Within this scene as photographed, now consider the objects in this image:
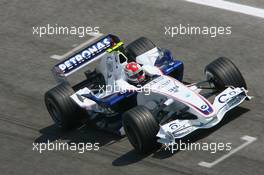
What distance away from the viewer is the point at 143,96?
80.0 ft

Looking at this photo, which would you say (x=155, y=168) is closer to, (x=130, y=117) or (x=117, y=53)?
(x=130, y=117)

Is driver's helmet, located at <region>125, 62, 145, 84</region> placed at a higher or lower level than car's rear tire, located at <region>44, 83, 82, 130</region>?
higher

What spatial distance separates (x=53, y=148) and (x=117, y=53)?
3.01m

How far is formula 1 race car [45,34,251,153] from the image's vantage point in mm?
23047

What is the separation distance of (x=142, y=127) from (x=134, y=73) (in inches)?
90.7

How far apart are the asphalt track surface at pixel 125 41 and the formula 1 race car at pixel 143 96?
50 cm

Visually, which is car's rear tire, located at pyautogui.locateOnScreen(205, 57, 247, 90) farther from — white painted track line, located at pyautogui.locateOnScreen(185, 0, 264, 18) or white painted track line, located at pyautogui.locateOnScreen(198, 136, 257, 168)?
white painted track line, located at pyautogui.locateOnScreen(185, 0, 264, 18)

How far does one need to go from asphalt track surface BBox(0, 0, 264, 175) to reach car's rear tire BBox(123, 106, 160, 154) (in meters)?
0.36

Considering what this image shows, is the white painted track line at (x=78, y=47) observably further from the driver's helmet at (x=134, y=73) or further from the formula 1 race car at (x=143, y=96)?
the driver's helmet at (x=134, y=73)

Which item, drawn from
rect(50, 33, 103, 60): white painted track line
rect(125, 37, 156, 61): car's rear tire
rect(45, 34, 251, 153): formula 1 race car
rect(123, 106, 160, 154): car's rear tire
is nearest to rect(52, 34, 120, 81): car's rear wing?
rect(45, 34, 251, 153): formula 1 race car

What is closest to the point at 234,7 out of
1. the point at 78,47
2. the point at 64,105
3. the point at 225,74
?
the point at 78,47

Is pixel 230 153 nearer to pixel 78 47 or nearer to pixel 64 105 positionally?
pixel 64 105

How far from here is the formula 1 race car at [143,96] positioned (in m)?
23.0

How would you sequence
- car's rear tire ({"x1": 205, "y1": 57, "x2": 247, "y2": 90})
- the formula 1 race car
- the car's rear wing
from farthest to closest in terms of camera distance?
the car's rear wing, car's rear tire ({"x1": 205, "y1": 57, "x2": 247, "y2": 90}), the formula 1 race car
